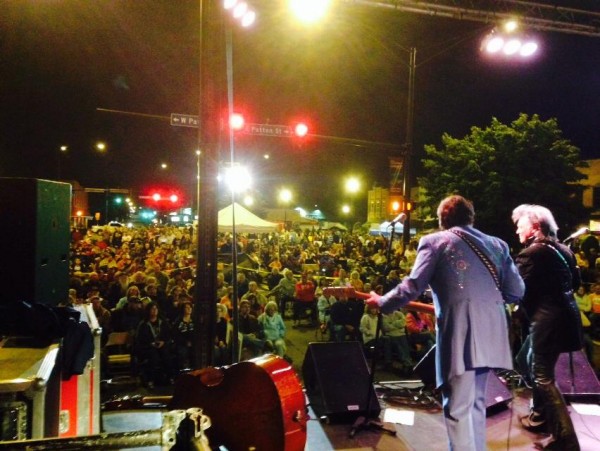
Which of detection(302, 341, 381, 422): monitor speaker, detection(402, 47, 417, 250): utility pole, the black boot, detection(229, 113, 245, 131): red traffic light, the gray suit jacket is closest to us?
the gray suit jacket

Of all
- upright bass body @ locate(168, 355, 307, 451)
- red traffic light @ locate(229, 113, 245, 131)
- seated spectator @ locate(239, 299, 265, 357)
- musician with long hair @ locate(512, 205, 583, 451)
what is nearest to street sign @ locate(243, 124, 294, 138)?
red traffic light @ locate(229, 113, 245, 131)

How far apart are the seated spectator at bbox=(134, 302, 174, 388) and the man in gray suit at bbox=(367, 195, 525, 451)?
5.27m

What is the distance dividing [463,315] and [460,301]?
0.08m

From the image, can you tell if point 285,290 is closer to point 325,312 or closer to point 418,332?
point 325,312

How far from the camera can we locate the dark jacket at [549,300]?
13.4 feet

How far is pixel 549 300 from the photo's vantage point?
4.14 m

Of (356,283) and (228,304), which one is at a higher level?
(356,283)

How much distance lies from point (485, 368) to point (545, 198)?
61.6ft

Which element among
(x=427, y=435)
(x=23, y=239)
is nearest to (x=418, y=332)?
(x=427, y=435)

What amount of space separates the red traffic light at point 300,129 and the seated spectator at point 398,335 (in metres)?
5.03

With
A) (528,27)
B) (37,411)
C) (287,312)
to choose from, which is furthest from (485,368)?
(287,312)

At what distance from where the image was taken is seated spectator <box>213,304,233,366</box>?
7.58m

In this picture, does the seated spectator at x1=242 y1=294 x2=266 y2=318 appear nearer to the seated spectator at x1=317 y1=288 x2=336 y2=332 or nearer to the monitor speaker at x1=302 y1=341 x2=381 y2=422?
the seated spectator at x1=317 y1=288 x2=336 y2=332

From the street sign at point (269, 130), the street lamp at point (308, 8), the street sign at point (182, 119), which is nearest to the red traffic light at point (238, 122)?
the street sign at point (269, 130)
